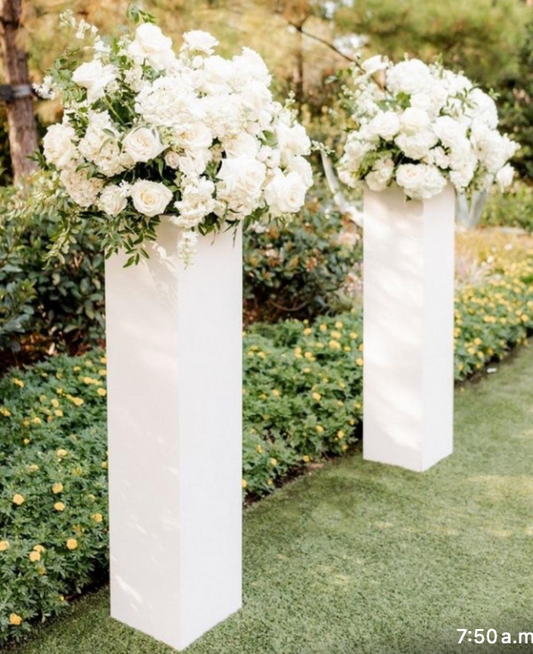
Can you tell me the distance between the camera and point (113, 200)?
259cm

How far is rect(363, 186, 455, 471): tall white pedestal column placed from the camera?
4.27 m

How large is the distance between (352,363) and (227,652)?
8.07ft

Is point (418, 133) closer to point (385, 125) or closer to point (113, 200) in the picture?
point (385, 125)

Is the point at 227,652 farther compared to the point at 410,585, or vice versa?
the point at 410,585

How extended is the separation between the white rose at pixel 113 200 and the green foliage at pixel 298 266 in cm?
369

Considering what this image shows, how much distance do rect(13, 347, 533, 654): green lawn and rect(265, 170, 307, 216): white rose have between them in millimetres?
1387

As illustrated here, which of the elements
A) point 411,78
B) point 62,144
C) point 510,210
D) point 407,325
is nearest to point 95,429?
point 407,325

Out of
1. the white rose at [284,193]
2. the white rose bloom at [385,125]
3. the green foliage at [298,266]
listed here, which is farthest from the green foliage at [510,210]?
the white rose at [284,193]

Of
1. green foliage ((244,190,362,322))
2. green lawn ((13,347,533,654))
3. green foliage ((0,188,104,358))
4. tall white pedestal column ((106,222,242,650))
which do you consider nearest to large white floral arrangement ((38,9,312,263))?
tall white pedestal column ((106,222,242,650))

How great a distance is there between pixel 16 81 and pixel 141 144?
18.4ft

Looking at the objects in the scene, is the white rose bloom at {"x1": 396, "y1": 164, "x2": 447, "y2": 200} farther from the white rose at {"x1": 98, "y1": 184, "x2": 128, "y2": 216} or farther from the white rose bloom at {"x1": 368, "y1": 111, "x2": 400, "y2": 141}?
the white rose at {"x1": 98, "y1": 184, "x2": 128, "y2": 216}

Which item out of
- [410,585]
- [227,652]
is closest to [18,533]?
[227,652]

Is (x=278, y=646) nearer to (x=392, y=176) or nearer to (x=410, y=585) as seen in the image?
(x=410, y=585)

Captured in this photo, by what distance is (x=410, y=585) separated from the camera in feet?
10.9
